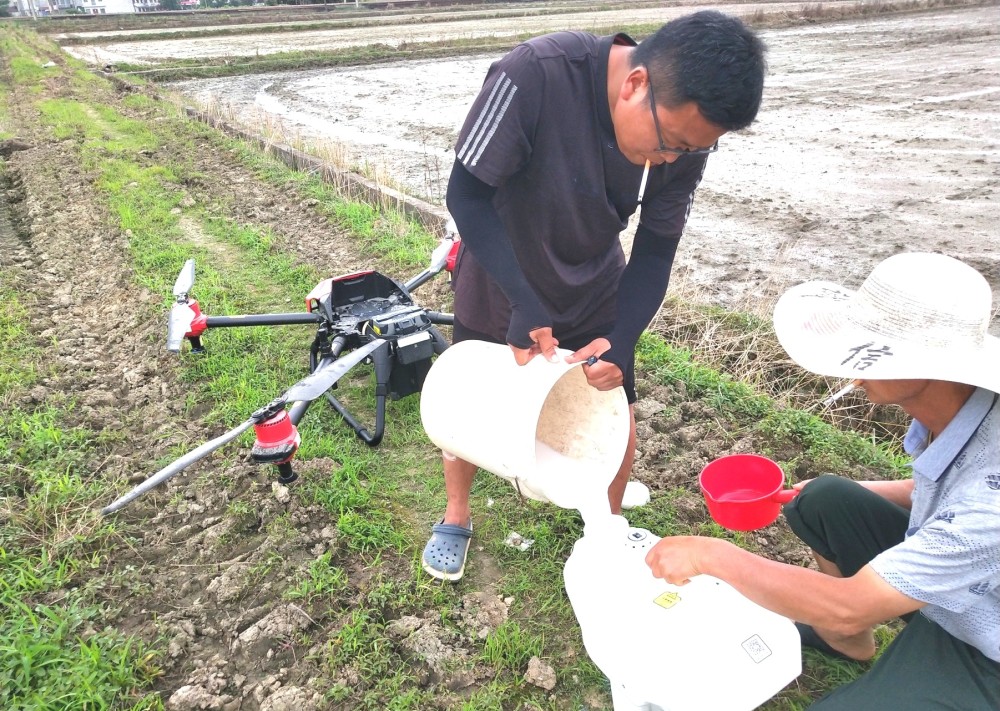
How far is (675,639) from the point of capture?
5.13ft

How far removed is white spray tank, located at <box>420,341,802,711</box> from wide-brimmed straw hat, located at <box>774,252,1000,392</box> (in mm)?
647

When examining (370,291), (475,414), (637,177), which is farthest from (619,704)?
(370,291)

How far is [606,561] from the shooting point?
1671 mm

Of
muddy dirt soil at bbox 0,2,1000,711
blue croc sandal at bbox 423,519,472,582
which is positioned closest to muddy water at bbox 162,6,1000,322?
muddy dirt soil at bbox 0,2,1000,711

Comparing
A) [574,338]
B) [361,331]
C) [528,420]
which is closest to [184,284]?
[361,331]

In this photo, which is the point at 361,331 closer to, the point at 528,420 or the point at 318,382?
the point at 318,382

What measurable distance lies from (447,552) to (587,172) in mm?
1302

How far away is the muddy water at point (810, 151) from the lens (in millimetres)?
4906

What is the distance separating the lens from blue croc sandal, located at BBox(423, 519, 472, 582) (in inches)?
86.5

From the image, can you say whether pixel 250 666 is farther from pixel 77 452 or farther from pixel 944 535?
pixel 944 535

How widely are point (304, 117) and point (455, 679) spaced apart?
1038cm

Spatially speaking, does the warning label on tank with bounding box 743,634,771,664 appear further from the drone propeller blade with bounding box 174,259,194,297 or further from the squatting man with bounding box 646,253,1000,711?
the drone propeller blade with bounding box 174,259,194,297

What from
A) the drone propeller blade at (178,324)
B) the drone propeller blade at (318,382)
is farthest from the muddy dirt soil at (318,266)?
the drone propeller blade at (318,382)

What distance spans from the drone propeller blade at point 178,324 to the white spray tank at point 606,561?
1.65m
